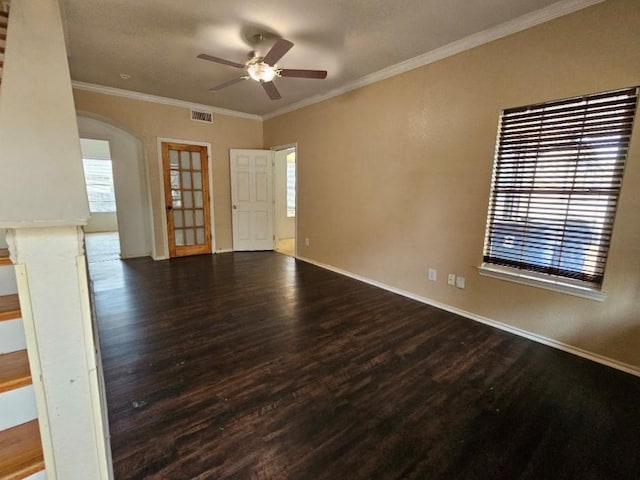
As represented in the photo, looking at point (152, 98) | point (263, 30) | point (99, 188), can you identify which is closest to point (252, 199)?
point (152, 98)

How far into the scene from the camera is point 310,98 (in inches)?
189

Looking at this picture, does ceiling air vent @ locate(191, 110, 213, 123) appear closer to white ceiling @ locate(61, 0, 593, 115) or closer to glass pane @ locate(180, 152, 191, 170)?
glass pane @ locate(180, 152, 191, 170)

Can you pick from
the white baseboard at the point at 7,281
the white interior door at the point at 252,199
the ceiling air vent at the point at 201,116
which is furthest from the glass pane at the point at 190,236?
the white baseboard at the point at 7,281

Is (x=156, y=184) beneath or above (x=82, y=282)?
above

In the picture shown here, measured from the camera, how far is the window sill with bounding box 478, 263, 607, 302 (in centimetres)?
237

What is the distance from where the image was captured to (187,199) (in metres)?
5.55

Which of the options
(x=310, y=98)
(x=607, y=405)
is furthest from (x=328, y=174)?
(x=607, y=405)

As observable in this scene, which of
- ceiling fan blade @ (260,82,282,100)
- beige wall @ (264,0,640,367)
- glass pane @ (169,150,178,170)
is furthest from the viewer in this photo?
glass pane @ (169,150,178,170)

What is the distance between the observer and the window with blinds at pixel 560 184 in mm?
2268

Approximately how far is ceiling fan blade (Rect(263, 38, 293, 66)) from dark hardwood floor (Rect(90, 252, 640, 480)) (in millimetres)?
2421

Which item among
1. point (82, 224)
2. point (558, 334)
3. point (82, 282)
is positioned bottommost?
point (558, 334)

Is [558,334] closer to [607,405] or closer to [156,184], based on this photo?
[607,405]

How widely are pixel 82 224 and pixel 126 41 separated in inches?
129

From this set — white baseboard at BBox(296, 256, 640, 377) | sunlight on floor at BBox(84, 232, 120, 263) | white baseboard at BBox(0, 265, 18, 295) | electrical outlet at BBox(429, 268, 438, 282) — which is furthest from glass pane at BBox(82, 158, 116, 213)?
electrical outlet at BBox(429, 268, 438, 282)
